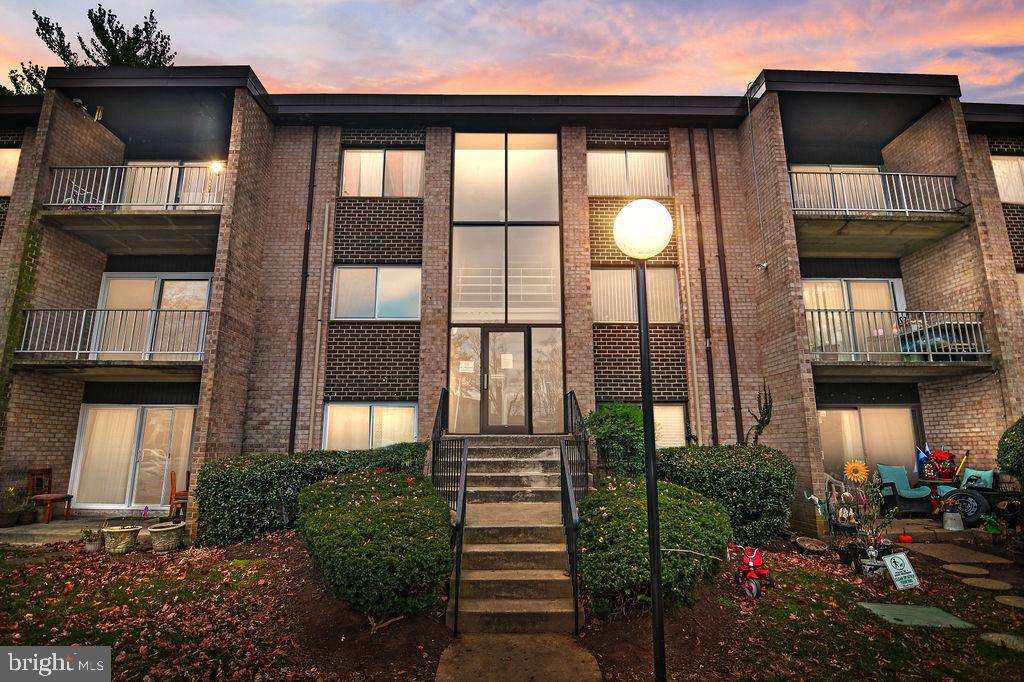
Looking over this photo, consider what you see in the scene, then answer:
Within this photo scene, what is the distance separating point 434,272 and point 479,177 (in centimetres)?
278

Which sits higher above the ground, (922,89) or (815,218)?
(922,89)

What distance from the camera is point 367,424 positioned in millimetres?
10477

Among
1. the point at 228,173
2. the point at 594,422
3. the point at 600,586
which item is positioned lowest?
the point at 600,586

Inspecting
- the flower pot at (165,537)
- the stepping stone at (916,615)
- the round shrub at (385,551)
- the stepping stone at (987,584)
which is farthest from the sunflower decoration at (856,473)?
the flower pot at (165,537)

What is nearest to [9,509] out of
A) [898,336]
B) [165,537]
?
[165,537]

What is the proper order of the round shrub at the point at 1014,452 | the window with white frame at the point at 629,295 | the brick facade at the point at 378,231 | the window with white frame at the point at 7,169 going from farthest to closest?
the window with white frame at the point at 7,169
the brick facade at the point at 378,231
the window with white frame at the point at 629,295
the round shrub at the point at 1014,452

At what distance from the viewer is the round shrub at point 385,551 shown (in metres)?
4.63

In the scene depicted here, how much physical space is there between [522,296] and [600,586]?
7.25 m

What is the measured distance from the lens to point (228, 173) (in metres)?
9.96

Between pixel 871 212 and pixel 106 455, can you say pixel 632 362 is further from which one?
pixel 106 455

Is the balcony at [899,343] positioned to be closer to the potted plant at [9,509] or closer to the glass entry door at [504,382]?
the glass entry door at [504,382]

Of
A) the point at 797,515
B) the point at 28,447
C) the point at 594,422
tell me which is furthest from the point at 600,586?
the point at 28,447

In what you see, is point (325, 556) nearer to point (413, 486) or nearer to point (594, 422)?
point (413, 486)

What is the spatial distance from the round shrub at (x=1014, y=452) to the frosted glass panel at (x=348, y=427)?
37.0 ft
